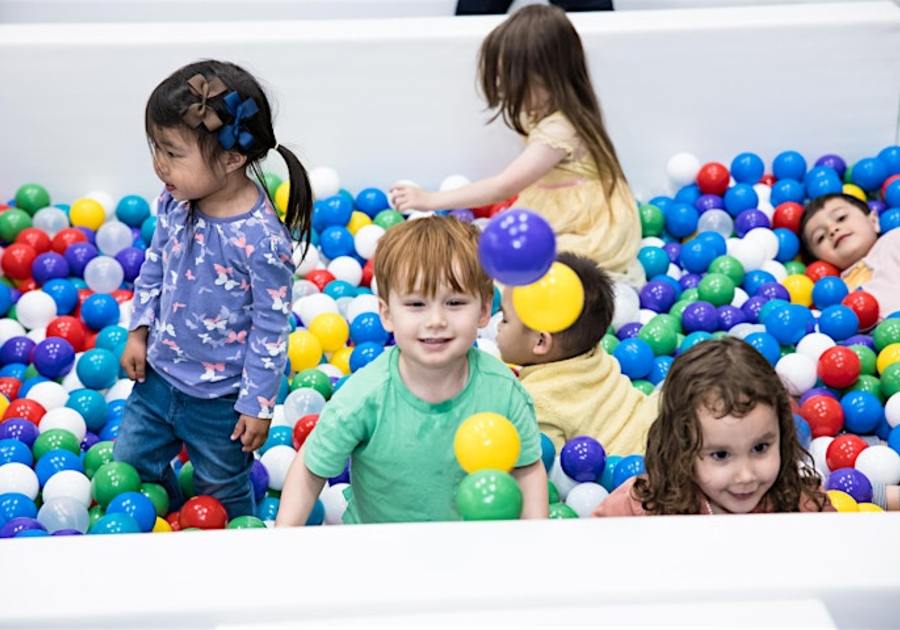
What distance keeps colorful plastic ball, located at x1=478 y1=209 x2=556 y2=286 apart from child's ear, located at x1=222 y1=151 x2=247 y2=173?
24.5 inches

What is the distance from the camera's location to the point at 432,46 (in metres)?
2.55

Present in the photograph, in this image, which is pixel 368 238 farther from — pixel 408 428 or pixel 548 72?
pixel 408 428

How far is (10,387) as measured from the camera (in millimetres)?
2111

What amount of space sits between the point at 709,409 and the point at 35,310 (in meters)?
1.34

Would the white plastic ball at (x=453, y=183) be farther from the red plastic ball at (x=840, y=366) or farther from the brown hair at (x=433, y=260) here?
the brown hair at (x=433, y=260)

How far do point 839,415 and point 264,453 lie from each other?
0.87 metres

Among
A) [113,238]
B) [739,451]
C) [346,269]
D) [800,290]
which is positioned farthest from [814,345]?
[113,238]

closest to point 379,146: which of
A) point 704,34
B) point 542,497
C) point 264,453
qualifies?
point 704,34

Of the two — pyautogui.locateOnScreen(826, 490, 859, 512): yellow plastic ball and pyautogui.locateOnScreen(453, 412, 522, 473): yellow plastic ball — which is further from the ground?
pyautogui.locateOnScreen(453, 412, 522, 473): yellow plastic ball

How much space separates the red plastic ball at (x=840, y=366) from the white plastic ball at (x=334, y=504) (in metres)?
0.78

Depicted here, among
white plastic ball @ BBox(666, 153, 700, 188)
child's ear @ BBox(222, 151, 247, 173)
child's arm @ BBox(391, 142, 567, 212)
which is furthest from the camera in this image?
white plastic ball @ BBox(666, 153, 700, 188)

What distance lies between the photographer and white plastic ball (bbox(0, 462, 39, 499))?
183cm

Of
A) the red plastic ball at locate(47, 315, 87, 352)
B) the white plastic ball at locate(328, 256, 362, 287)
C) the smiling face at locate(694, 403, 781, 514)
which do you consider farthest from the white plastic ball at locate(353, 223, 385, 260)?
the smiling face at locate(694, 403, 781, 514)

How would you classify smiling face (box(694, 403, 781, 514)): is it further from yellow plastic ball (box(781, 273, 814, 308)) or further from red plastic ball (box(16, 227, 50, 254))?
red plastic ball (box(16, 227, 50, 254))
